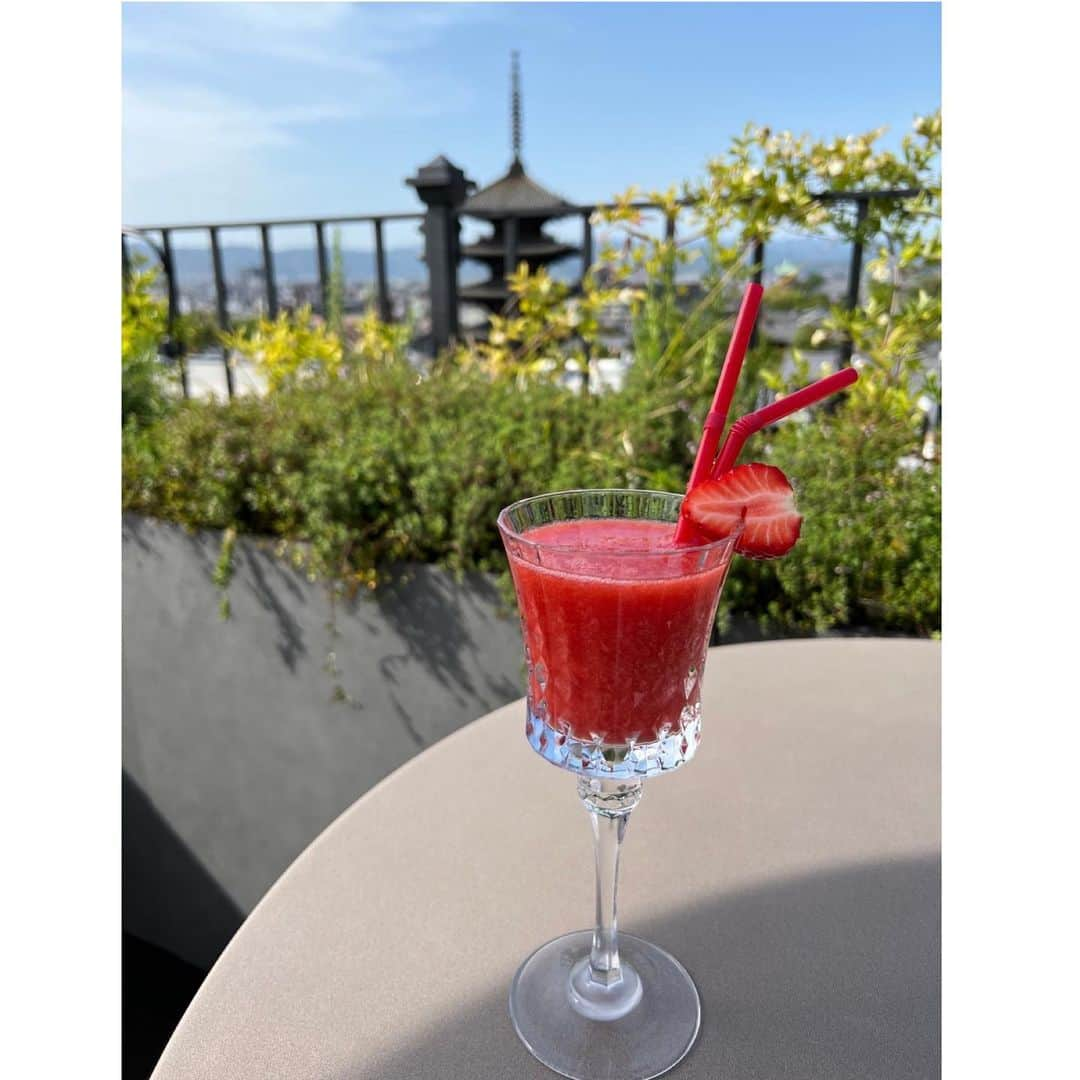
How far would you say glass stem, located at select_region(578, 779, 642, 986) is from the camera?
77 centimetres

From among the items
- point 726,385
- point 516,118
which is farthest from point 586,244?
point 516,118

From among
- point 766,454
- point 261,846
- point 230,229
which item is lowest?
point 261,846

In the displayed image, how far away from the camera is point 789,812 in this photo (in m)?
1.03

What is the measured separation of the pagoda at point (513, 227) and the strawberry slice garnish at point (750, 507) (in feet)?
9.90

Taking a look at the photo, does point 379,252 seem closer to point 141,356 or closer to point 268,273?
point 268,273

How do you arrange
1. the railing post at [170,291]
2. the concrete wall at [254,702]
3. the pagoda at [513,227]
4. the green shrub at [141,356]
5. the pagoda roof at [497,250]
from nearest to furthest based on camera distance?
the concrete wall at [254,702], the green shrub at [141,356], the pagoda at [513,227], the railing post at [170,291], the pagoda roof at [497,250]

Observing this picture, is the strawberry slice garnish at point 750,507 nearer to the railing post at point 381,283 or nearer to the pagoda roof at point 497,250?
the railing post at point 381,283

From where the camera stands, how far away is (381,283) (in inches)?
170

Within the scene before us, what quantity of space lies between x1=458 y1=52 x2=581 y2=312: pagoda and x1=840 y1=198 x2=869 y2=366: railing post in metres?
1.12

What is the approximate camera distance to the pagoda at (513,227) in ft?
12.1

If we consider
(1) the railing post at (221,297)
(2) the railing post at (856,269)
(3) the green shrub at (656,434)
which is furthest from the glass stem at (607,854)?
(1) the railing post at (221,297)
